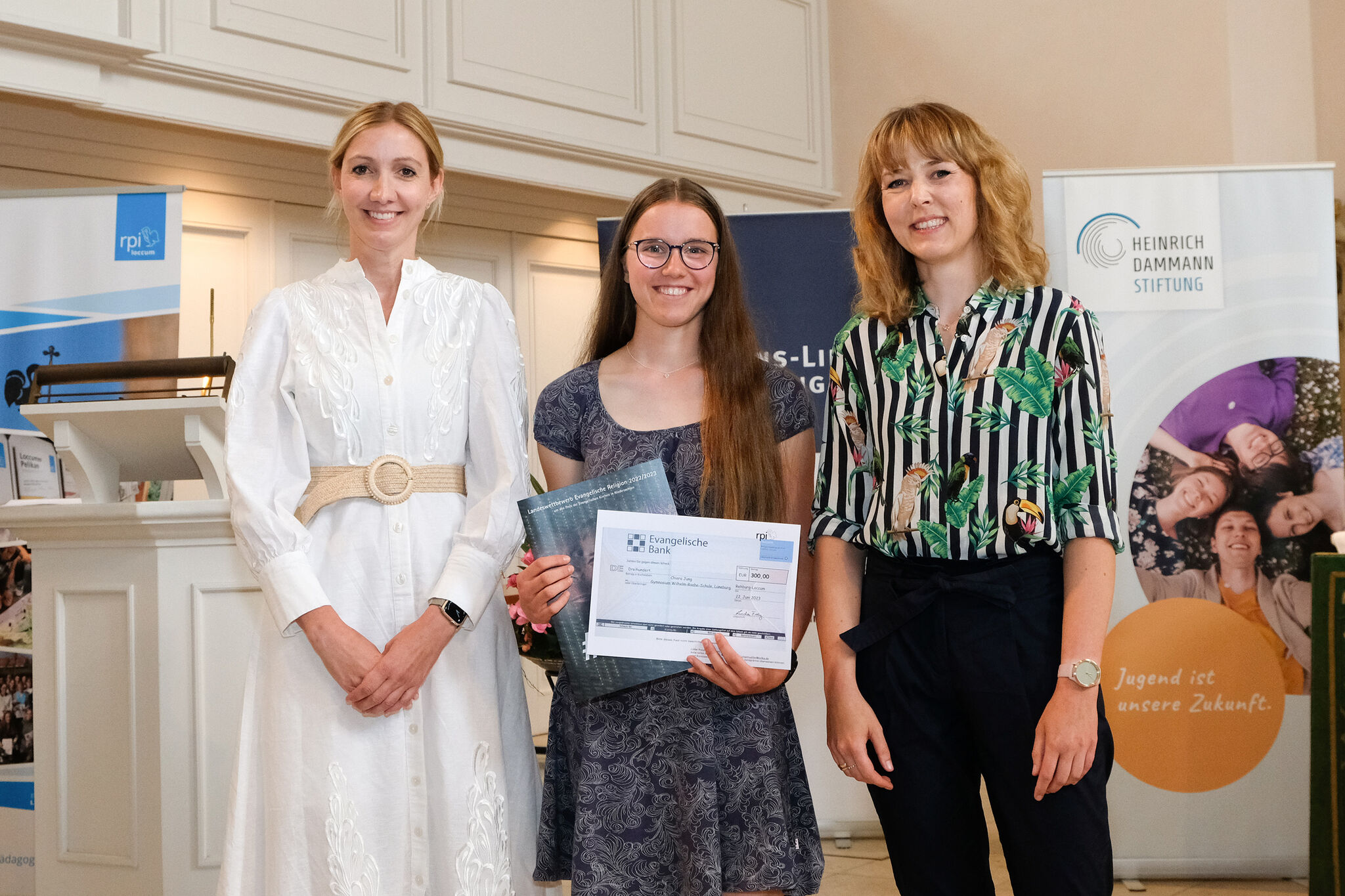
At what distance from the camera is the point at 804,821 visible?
5.53 ft

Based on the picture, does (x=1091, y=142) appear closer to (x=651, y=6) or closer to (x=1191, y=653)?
(x=651, y=6)

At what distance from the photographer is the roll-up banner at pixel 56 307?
3.68 m

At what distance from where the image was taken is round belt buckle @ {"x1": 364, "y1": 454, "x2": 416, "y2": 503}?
164cm

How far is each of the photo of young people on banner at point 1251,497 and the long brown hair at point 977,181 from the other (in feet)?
6.22

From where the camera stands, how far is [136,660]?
2373 millimetres

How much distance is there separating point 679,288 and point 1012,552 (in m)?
0.65

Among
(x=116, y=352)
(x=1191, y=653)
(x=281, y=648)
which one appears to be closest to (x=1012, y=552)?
(x=281, y=648)

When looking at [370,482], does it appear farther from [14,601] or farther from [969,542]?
[14,601]

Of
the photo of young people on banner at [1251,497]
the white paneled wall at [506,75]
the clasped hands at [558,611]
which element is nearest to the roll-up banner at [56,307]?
the white paneled wall at [506,75]

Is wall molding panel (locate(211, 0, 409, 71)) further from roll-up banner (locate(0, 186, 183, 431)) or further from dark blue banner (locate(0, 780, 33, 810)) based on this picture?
dark blue banner (locate(0, 780, 33, 810))

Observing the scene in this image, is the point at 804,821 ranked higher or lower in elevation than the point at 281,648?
lower

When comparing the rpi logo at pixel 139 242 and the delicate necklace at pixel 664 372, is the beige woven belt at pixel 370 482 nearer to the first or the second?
the delicate necklace at pixel 664 372

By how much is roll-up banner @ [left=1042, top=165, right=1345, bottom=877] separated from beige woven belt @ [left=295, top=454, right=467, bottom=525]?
92.0 inches

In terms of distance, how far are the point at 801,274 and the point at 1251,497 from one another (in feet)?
5.15
